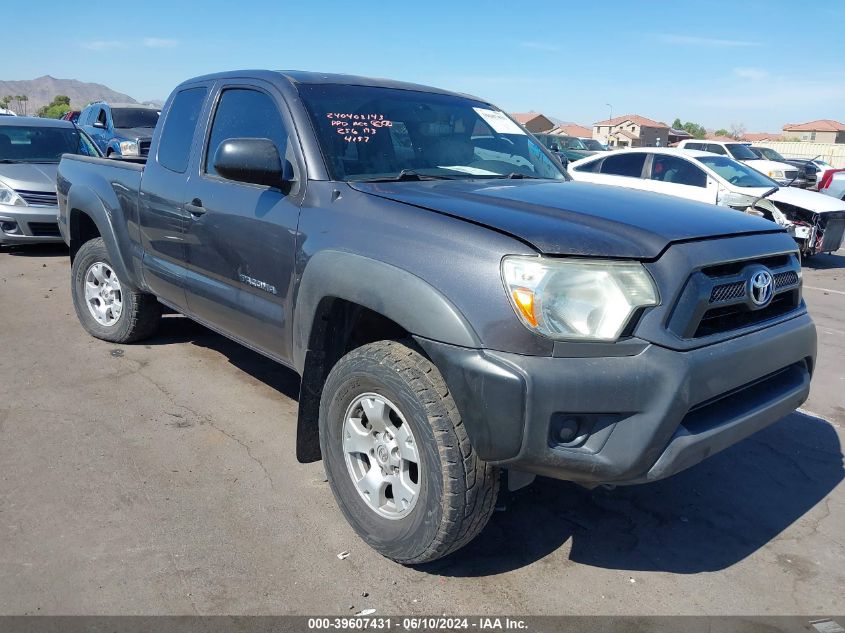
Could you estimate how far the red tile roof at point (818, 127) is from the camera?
239 feet

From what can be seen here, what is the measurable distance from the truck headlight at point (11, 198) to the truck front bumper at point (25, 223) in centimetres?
5

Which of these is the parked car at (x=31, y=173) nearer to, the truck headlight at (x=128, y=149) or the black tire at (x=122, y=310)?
the truck headlight at (x=128, y=149)

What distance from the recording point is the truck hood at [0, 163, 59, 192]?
28.8 feet

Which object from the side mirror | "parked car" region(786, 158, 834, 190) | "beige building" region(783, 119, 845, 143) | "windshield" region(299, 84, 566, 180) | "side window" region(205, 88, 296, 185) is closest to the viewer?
the side mirror

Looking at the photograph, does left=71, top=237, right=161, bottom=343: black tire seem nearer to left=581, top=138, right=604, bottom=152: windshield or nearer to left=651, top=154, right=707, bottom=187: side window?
left=651, top=154, right=707, bottom=187: side window

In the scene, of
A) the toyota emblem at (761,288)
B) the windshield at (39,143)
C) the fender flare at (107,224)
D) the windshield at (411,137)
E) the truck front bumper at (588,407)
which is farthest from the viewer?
the windshield at (39,143)

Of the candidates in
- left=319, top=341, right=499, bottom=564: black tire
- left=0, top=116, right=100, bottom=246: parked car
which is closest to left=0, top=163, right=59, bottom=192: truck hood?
left=0, top=116, right=100, bottom=246: parked car

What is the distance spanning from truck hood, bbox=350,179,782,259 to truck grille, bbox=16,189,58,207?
23.7 ft

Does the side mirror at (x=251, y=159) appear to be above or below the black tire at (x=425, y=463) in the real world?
above

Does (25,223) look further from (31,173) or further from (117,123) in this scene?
(117,123)

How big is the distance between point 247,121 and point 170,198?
29.1 inches

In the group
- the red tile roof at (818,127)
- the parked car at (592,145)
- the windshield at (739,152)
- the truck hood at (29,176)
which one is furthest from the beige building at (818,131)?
the truck hood at (29,176)

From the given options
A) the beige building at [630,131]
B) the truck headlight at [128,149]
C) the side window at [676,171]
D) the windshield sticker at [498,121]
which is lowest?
A: the truck headlight at [128,149]

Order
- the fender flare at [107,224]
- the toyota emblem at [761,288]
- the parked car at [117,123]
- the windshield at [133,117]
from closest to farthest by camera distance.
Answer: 1. the toyota emblem at [761,288]
2. the fender flare at [107,224]
3. the parked car at [117,123]
4. the windshield at [133,117]
